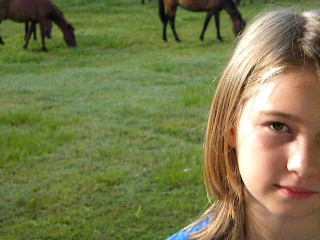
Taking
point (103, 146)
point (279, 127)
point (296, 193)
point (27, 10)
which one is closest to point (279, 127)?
point (279, 127)

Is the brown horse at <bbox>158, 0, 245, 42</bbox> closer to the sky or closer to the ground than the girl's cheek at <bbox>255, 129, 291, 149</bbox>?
closer to the ground

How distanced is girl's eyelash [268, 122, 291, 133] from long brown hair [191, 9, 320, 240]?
85 millimetres

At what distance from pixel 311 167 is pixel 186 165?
3.48 metres

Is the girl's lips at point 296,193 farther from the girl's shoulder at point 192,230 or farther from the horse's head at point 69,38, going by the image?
the horse's head at point 69,38

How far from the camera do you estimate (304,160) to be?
1.12 meters

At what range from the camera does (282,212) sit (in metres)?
1.18

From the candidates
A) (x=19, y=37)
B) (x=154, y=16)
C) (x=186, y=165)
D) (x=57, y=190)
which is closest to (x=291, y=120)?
(x=57, y=190)

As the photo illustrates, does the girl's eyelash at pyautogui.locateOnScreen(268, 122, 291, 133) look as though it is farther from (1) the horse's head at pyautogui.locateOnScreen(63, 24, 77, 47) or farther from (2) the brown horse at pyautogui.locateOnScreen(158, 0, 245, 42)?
(2) the brown horse at pyautogui.locateOnScreen(158, 0, 245, 42)

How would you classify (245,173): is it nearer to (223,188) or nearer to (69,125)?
(223,188)

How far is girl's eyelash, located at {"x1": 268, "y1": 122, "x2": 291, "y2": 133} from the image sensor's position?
3.77 ft

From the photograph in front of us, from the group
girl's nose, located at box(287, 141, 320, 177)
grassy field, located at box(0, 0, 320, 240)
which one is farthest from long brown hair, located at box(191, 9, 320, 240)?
grassy field, located at box(0, 0, 320, 240)

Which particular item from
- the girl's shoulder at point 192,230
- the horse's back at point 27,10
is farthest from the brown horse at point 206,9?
the girl's shoulder at point 192,230

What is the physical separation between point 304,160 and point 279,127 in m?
0.08

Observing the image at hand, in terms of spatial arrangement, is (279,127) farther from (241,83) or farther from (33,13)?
(33,13)
